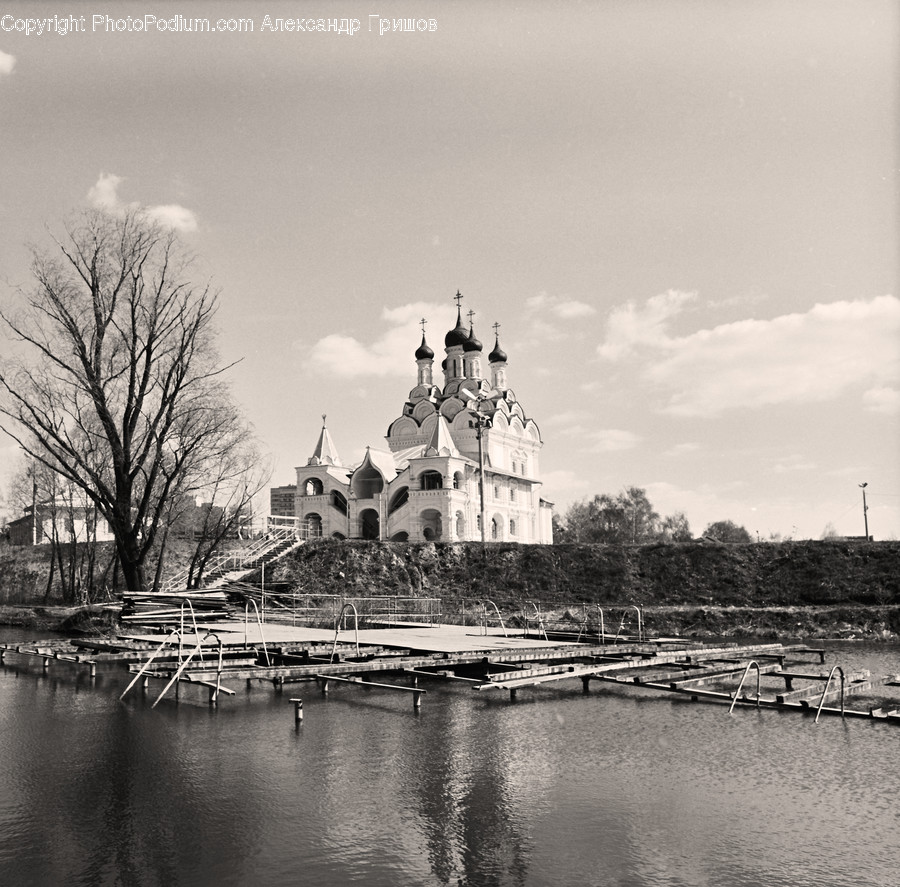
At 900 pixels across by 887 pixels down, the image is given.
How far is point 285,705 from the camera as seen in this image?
50.9 ft

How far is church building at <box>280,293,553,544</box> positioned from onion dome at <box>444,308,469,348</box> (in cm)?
7

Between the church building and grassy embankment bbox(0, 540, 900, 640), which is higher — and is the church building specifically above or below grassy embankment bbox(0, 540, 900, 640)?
above

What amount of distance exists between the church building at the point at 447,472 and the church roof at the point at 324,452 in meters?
0.06

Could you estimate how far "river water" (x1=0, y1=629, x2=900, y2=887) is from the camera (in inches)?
301

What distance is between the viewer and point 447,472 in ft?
148

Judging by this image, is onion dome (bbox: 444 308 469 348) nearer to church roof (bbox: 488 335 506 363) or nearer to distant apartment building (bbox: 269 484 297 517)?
church roof (bbox: 488 335 506 363)

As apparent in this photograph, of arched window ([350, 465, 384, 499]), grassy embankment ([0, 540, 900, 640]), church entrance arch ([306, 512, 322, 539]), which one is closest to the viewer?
grassy embankment ([0, 540, 900, 640])

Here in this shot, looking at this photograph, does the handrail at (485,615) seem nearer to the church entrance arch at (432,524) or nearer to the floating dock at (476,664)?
the floating dock at (476,664)

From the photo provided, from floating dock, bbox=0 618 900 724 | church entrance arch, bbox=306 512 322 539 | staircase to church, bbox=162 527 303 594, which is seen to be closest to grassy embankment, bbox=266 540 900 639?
staircase to church, bbox=162 527 303 594

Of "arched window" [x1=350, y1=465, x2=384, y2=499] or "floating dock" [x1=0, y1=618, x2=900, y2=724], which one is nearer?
"floating dock" [x1=0, y1=618, x2=900, y2=724]

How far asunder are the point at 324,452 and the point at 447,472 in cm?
919

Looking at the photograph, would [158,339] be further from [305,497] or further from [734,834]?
[305,497]

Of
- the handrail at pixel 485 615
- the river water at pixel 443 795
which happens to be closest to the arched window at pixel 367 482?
the handrail at pixel 485 615

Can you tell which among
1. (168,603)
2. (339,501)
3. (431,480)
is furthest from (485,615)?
(339,501)
